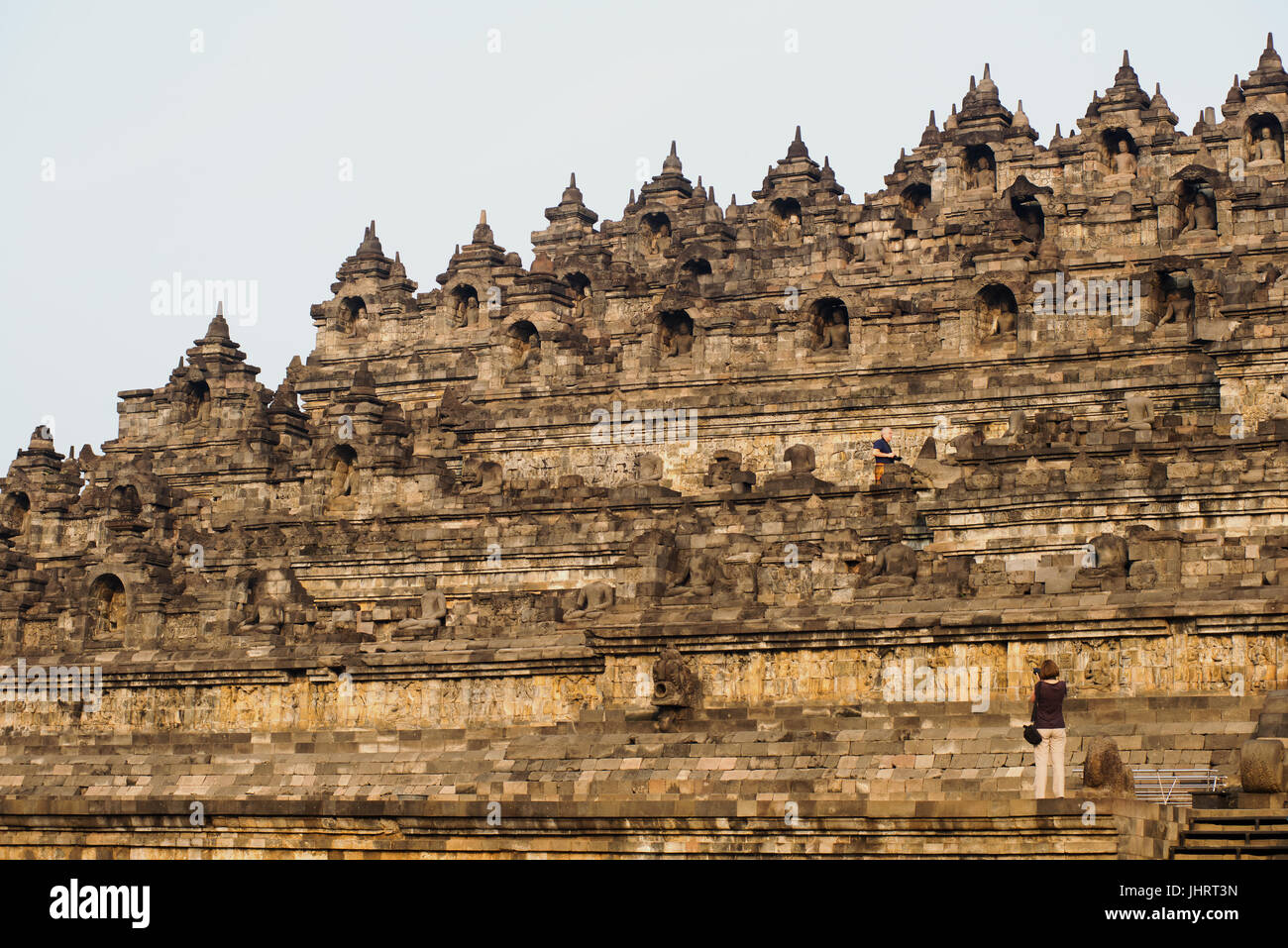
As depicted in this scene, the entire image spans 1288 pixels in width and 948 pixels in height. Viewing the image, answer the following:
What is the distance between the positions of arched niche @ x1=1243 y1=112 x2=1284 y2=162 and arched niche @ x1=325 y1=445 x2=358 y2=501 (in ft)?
88.3

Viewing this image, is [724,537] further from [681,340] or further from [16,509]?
[16,509]

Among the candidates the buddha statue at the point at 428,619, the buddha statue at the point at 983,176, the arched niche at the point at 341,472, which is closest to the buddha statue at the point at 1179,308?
the buddha statue at the point at 983,176

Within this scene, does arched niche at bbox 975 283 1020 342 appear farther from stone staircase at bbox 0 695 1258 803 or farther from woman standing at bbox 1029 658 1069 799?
woman standing at bbox 1029 658 1069 799

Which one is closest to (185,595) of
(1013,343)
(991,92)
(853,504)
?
(853,504)

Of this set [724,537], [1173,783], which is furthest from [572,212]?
[1173,783]

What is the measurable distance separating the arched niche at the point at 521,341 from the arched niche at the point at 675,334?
17.5 feet

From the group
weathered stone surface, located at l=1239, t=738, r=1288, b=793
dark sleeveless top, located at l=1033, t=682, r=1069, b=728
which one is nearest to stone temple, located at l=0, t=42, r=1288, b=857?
weathered stone surface, located at l=1239, t=738, r=1288, b=793

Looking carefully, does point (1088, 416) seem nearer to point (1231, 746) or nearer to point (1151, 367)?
point (1151, 367)

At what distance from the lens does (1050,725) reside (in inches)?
1282

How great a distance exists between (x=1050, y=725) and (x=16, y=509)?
160 ft

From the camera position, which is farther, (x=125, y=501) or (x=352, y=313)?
(x=352, y=313)

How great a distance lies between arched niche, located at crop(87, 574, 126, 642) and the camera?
61.8 m
